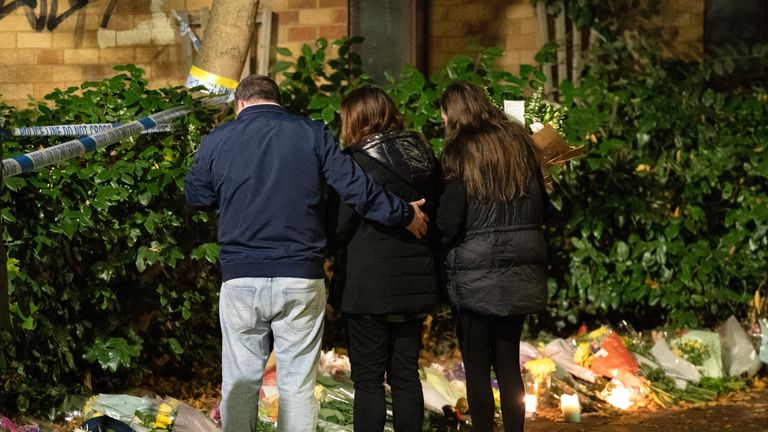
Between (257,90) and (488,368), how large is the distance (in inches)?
61.2

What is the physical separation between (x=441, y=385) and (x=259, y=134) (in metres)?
2.43

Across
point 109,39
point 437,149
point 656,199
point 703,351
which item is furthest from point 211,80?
point 703,351

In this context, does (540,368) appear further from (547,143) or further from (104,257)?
(104,257)

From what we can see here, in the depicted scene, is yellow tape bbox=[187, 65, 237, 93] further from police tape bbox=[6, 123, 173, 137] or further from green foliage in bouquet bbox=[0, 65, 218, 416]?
police tape bbox=[6, 123, 173, 137]

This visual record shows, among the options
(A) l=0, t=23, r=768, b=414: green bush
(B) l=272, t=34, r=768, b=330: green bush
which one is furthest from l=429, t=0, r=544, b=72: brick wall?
(B) l=272, t=34, r=768, b=330: green bush

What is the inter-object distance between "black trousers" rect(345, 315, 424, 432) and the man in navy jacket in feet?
0.74

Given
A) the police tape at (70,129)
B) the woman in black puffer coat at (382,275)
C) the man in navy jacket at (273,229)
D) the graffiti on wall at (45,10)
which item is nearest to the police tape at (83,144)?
the police tape at (70,129)

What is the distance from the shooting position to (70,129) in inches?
221

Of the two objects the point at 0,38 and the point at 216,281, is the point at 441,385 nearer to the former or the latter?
the point at 216,281

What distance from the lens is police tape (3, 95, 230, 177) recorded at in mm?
4777

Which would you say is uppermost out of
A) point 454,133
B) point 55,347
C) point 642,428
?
point 454,133

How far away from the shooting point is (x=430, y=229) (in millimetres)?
5020

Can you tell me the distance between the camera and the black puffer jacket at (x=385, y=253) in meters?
4.79

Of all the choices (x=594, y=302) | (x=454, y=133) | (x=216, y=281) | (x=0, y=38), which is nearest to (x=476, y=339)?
(x=454, y=133)
